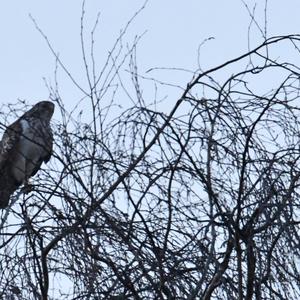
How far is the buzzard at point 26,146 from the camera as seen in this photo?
442 centimetres

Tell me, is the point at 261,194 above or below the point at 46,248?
above

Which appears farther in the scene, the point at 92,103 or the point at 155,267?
the point at 92,103

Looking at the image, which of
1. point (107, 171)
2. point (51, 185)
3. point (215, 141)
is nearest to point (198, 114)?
point (215, 141)

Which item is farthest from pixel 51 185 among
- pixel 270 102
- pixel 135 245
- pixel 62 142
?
pixel 270 102

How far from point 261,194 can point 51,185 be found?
3.10 feet

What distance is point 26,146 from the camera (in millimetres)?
6895

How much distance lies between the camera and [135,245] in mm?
3891

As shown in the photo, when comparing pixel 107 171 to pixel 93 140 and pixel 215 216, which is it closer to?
pixel 93 140

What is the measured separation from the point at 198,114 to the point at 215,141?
0.15m

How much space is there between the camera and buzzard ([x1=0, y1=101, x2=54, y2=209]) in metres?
4.42

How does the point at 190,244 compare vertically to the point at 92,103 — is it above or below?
below

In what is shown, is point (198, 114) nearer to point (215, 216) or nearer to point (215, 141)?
point (215, 141)

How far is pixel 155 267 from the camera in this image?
12.4 feet

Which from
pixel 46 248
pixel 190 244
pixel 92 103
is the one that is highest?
pixel 92 103
